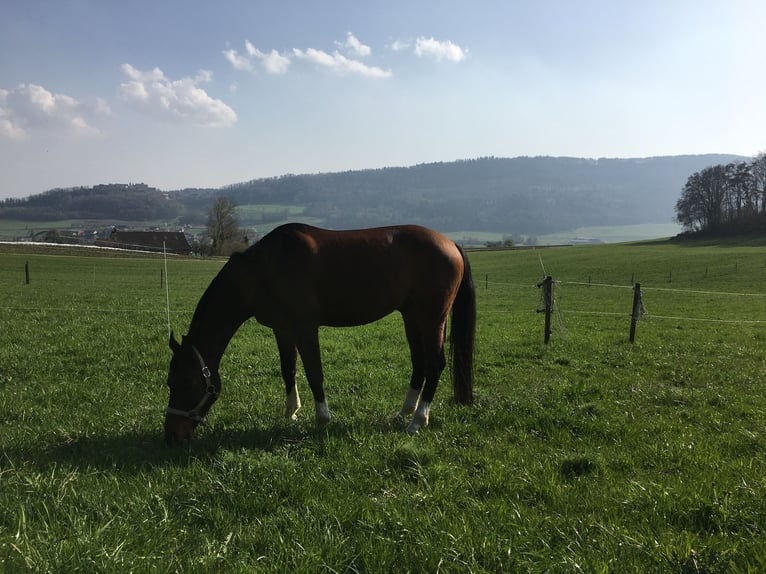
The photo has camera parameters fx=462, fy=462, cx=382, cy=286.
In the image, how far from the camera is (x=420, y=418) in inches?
210

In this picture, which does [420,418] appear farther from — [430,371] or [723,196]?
[723,196]

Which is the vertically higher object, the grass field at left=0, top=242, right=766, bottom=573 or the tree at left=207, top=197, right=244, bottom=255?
the tree at left=207, top=197, right=244, bottom=255

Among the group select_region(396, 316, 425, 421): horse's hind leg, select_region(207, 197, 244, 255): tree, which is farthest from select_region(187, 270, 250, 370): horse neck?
select_region(207, 197, 244, 255): tree

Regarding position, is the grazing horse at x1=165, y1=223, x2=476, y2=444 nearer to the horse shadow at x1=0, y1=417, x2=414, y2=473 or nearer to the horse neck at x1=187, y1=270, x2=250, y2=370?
the horse neck at x1=187, y1=270, x2=250, y2=370

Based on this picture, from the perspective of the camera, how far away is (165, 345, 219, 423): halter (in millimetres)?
4703

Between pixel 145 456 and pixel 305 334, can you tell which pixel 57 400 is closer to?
pixel 145 456

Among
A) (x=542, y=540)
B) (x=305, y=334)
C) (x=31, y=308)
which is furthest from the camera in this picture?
(x=31, y=308)

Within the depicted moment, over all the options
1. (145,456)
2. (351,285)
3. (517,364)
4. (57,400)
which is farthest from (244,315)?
(517,364)

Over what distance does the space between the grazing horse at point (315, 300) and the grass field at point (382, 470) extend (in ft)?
1.49

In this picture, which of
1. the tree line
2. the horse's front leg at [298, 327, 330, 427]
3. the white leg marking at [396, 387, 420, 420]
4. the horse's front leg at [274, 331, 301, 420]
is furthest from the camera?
the tree line

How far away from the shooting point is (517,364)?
29.2 ft

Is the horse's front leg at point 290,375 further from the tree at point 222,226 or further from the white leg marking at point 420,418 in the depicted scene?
the tree at point 222,226

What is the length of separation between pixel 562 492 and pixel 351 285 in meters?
2.94

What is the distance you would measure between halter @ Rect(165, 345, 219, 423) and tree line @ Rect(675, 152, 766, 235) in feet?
299
